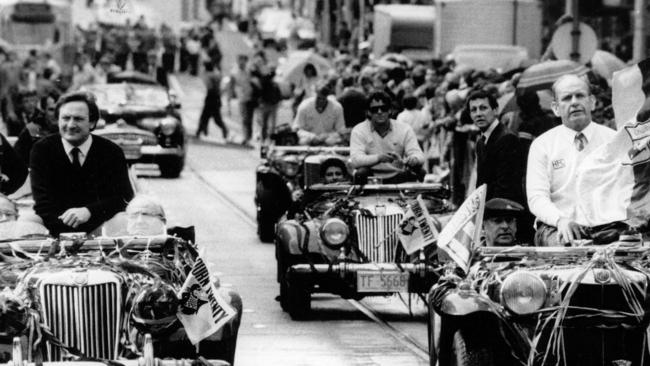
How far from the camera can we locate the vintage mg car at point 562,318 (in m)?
8.24

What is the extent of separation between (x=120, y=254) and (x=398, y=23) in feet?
98.3

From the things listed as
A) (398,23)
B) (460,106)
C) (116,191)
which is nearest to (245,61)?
(398,23)

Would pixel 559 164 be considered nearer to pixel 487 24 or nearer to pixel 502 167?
pixel 502 167

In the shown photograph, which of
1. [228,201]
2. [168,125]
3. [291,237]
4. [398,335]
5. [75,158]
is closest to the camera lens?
[75,158]

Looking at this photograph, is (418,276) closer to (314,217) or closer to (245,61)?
(314,217)

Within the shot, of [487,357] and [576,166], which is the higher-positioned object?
[576,166]

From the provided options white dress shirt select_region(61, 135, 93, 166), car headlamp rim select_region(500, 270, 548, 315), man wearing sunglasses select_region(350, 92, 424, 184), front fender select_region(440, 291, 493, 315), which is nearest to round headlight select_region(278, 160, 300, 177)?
man wearing sunglasses select_region(350, 92, 424, 184)

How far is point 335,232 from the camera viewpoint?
42.6ft

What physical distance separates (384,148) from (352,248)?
5.84ft

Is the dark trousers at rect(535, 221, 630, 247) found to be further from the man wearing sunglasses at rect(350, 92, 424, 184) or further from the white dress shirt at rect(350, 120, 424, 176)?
the white dress shirt at rect(350, 120, 424, 176)

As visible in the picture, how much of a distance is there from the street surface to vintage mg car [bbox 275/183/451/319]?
0.87 feet

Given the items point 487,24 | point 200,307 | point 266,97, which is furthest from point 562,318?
point 266,97

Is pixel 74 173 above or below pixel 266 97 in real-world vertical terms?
above

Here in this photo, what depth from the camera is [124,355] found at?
26.9 ft
